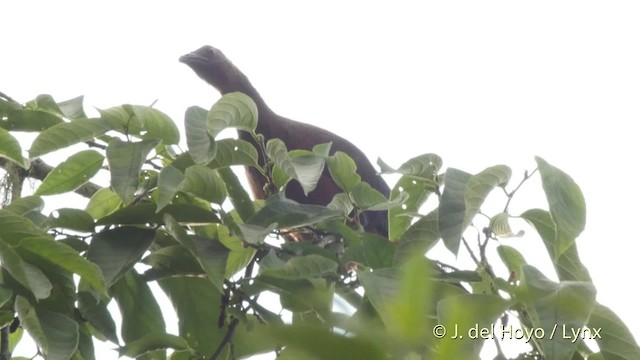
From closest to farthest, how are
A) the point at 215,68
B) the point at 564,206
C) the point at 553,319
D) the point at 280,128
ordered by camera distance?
the point at 553,319
the point at 564,206
the point at 280,128
the point at 215,68

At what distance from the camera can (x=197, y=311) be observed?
173cm

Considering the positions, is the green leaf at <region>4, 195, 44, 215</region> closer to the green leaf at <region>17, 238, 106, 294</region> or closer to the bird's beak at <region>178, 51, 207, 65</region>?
the green leaf at <region>17, 238, 106, 294</region>

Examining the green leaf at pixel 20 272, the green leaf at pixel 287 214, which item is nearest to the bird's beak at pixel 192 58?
the green leaf at pixel 287 214

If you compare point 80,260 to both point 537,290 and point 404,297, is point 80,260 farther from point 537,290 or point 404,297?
point 404,297

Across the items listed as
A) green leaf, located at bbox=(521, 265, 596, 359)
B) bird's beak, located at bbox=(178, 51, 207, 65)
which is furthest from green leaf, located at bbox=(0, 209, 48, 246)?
bird's beak, located at bbox=(178, 51, 207, 65)

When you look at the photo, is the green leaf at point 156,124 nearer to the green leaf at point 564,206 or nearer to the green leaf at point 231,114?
the green leaf at point 231,114

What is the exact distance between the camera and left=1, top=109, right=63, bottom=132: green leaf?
5.97ft

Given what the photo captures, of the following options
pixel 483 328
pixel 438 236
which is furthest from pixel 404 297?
pixel 438 236

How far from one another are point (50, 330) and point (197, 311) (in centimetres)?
36

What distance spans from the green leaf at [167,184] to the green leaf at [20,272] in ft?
0.76

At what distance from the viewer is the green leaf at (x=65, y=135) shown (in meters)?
1.70

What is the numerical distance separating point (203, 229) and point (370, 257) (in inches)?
14.0

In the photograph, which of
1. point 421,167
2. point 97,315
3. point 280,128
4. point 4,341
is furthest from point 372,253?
point 280,128

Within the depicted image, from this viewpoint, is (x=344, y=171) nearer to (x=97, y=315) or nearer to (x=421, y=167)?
(x=421, y=167)
